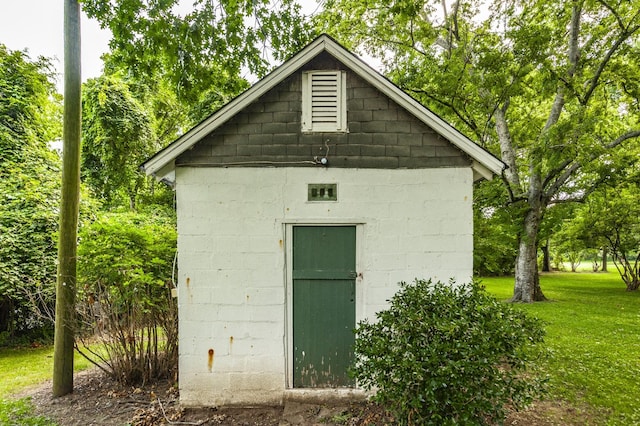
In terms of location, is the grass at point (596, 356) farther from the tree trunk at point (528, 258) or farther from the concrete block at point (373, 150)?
the concrete block at point (373, 150)

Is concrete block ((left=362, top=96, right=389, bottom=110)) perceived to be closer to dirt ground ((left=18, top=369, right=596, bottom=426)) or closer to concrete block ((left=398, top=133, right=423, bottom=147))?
concrete block ((left=398, top=133, right=423, bottom=147))

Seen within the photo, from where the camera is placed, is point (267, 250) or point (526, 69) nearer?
point (267, 250)

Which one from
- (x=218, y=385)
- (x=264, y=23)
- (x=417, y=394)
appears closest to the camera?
(x=417, y=394)

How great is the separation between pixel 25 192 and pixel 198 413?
7255 mm

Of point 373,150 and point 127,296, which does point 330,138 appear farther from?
point 127,296

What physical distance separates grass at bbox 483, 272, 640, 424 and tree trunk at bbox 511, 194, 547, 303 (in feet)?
2.05

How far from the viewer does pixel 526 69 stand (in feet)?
26.0

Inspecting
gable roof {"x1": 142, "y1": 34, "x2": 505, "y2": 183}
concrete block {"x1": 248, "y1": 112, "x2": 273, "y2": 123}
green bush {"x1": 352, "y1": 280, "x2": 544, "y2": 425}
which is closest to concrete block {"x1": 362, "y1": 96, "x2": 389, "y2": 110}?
gable roof {"x1": 142, "y1": 34, "x2": 505, "y2": 183}

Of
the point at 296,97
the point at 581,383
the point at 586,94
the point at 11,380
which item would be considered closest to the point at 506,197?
the point at 586,94

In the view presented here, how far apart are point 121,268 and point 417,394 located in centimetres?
462

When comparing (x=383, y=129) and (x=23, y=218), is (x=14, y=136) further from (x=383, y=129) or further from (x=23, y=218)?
(x=383, y=129)

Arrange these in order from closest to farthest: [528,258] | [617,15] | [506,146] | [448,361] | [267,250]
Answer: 1. [448,361]
2. [267,250]
3. [617,15]
4. [506,146]
5. [528,258]

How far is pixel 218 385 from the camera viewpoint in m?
4.66

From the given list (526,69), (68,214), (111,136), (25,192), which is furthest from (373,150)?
(111,136)
